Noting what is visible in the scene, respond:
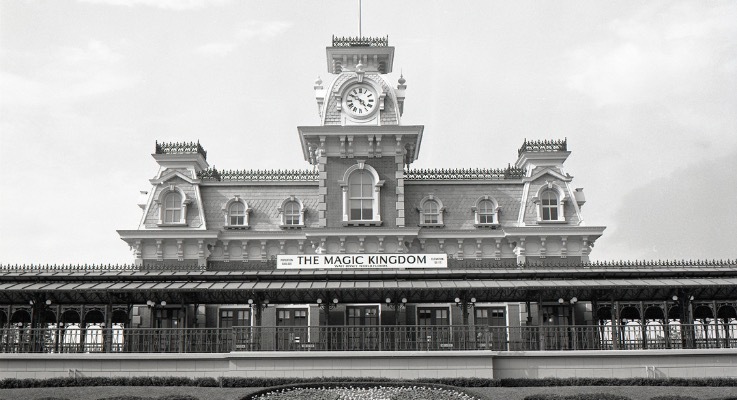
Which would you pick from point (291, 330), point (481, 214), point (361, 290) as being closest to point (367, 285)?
point (361, 290)

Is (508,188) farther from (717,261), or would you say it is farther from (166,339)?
(166,339)

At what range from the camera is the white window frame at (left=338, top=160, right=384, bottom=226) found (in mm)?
43719

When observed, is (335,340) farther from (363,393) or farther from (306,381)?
(363,393)

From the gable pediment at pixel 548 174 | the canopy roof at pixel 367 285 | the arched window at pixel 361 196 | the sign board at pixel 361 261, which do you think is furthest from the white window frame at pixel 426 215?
the canopy roof at pixel 367 285

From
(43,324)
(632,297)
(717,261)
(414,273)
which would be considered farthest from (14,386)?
(717,261)

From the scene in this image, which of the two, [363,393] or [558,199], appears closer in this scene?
[363,393]

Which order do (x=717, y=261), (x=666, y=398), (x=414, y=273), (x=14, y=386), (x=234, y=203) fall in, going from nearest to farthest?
(x=666, y=398) < (x=14, y=386) < (x=414, y=273) < (x=717, y=261) < (x=234, y=203)

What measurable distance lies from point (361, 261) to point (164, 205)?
44.4 feet

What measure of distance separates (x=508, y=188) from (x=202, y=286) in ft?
64.2

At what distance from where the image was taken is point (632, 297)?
115 ft

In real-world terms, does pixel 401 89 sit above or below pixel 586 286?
above

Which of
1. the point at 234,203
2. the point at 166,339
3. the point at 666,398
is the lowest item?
the point at 666,398

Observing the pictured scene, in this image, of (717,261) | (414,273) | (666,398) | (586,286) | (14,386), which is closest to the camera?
(666,398)

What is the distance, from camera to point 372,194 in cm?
4431
